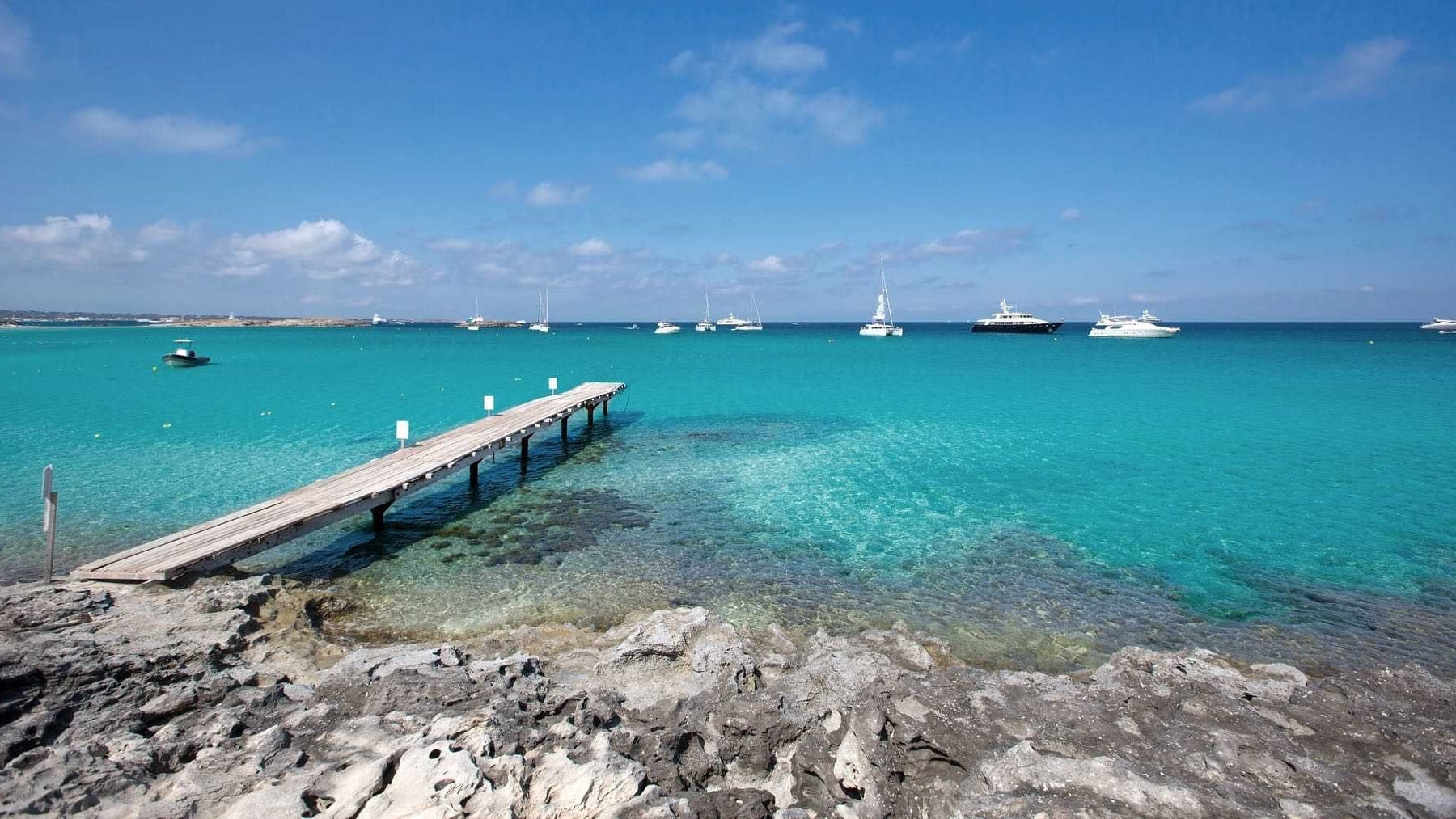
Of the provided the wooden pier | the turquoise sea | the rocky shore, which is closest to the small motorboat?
the turquoise sea

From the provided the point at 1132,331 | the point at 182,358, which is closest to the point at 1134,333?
the point at 1132,331

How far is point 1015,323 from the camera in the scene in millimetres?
134250

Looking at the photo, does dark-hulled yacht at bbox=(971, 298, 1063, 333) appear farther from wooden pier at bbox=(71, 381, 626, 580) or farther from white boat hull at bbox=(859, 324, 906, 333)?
wooden pier at bbox=(71, 381, 626, 580)

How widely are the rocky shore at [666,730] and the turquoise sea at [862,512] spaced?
237 cm

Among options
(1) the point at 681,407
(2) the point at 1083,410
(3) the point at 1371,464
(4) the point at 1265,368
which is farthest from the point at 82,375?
(4) the point at 1265,368

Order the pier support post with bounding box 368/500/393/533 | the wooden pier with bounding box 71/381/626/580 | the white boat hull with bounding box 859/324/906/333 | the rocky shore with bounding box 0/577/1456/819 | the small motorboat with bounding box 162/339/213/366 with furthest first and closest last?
the white boat hull with bounding box 859/324/906/333 → the small motorboat with bounding box 162/339/213/366 → the pier support post with bounding box 368/500/393/533 → the wooden pier with bounding box 71/381/626/580 → the rocky shore with bounding box 0/577/1456/819

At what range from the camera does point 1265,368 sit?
60.7 metres

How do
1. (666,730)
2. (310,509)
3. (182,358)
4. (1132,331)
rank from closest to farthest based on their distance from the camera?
(666,730)
(310,509)
(182,358)
(1132,331)

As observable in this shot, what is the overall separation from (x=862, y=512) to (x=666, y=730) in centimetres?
1114

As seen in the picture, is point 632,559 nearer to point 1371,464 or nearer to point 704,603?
point 704,603

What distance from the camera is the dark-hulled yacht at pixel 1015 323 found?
132m

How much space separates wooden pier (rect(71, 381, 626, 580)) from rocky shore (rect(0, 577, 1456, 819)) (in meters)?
1.17

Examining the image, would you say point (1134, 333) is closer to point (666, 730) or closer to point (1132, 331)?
point (1132, 331)

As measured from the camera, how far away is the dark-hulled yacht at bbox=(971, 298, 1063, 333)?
132 metres
